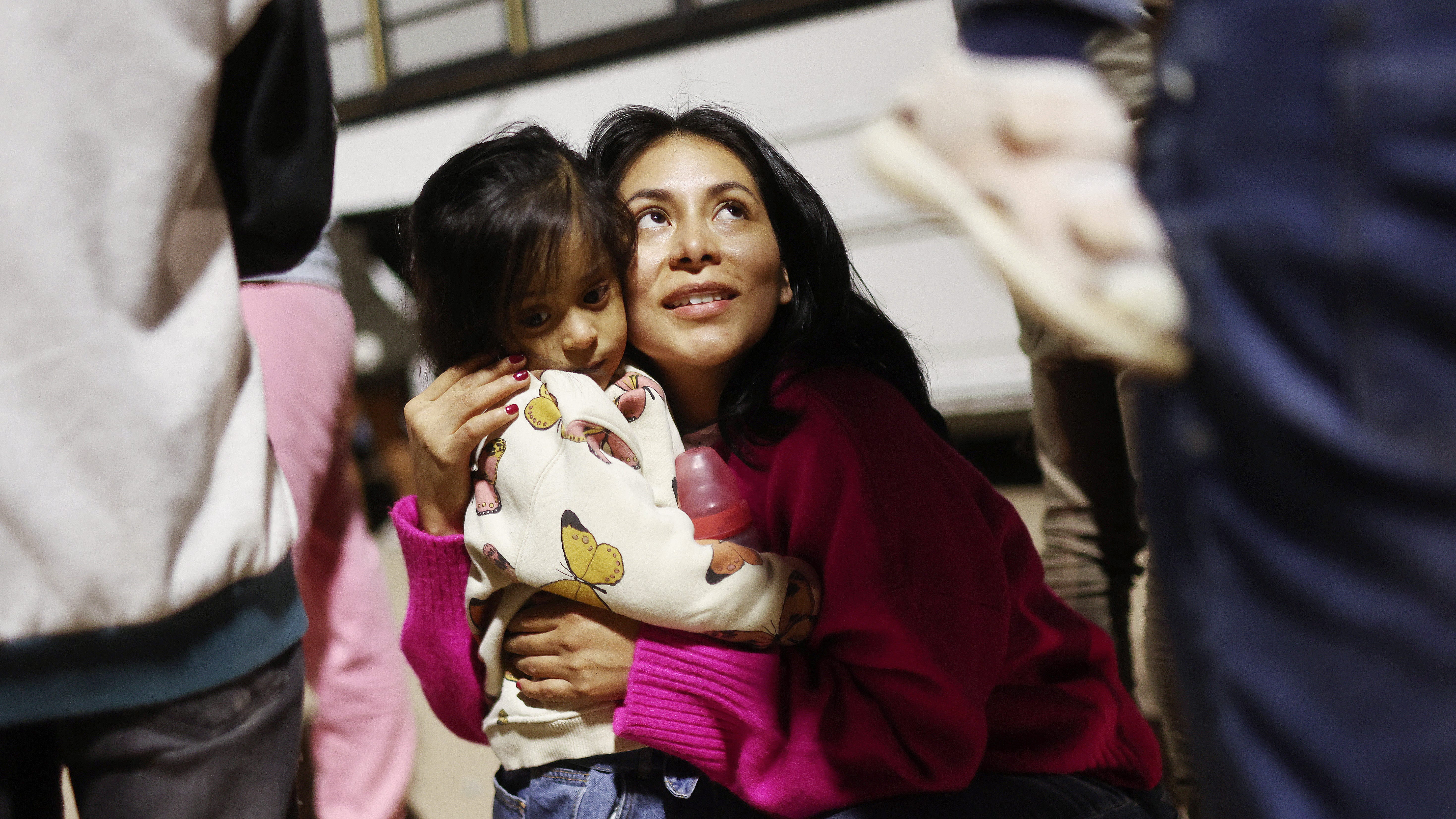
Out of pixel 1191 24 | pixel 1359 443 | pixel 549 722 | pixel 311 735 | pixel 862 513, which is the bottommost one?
pixel 311 735

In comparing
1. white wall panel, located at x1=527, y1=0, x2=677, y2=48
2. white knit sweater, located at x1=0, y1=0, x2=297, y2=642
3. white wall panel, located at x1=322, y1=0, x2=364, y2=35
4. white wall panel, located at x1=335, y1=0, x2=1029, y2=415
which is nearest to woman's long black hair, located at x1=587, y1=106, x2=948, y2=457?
white knit sweater, located at x1=0, y1=0, x2=297, y2=642

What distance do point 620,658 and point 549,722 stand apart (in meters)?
0.13

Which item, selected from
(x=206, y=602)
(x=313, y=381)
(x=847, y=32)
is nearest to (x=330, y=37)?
(x=847, y=32)

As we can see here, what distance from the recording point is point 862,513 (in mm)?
1059

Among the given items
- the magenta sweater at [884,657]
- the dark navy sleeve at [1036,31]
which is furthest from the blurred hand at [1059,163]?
the magenta sweater at [884,657]

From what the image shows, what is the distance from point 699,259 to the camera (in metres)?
1.22

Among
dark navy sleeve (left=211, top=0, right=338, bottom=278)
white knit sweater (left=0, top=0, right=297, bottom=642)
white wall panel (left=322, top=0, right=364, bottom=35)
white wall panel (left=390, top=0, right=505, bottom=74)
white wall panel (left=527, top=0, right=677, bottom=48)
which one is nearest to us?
white knit sweater (left=0, top=0, right=297, bottom=642)

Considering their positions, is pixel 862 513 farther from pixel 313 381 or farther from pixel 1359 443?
pixel 313 381

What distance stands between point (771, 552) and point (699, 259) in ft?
1.27

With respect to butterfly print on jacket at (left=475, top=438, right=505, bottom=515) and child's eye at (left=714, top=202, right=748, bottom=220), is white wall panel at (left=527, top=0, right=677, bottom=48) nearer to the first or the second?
child's eye at (left=714, top=202, right=748, bottom=220)

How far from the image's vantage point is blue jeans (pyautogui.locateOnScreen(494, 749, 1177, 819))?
3.49 feet

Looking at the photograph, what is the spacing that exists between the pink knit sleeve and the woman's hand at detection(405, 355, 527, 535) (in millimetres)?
33

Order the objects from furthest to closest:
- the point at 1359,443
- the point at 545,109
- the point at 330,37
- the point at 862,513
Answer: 1. the point at 330,37
2. the point at 545,109
3. the point at 862,513
4. the point at 1359,443

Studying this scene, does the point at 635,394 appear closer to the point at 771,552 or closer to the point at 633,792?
the point at 771,552
